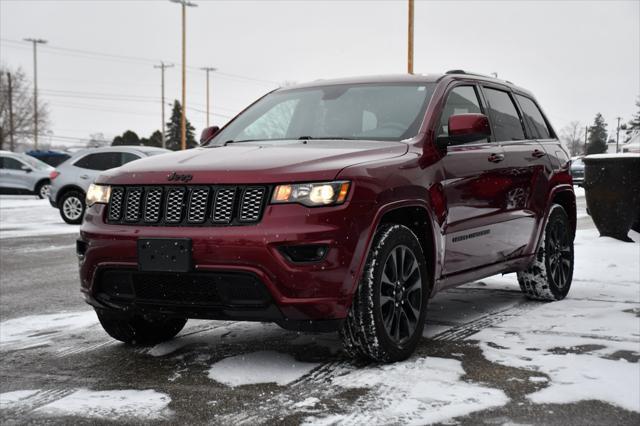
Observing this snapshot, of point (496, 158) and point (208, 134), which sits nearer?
point (496, 158)

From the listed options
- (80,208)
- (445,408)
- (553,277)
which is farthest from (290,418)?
(80,208)

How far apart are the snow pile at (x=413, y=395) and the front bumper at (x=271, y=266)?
16.8 inches

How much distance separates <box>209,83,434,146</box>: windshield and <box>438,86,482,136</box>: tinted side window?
6.6 inches

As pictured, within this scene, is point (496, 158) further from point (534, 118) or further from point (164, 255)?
point (164, 255)

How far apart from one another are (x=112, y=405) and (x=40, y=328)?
2261mm

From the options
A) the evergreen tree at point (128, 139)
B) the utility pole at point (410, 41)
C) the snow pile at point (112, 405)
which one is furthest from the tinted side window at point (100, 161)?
the evergreen tree at point (128, 139)

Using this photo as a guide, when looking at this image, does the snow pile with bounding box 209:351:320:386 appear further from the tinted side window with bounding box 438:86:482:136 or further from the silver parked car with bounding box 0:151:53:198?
the silver parked car with bounding box 0:151:53:198

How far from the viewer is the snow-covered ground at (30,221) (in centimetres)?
1530

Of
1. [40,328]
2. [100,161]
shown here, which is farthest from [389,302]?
[100,161]

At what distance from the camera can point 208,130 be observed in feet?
20.9

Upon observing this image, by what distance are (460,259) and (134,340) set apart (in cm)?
216

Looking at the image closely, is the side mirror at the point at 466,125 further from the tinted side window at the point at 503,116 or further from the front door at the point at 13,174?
the front door at the point at 13,174

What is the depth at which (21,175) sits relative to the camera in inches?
1091

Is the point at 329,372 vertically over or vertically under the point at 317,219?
under
